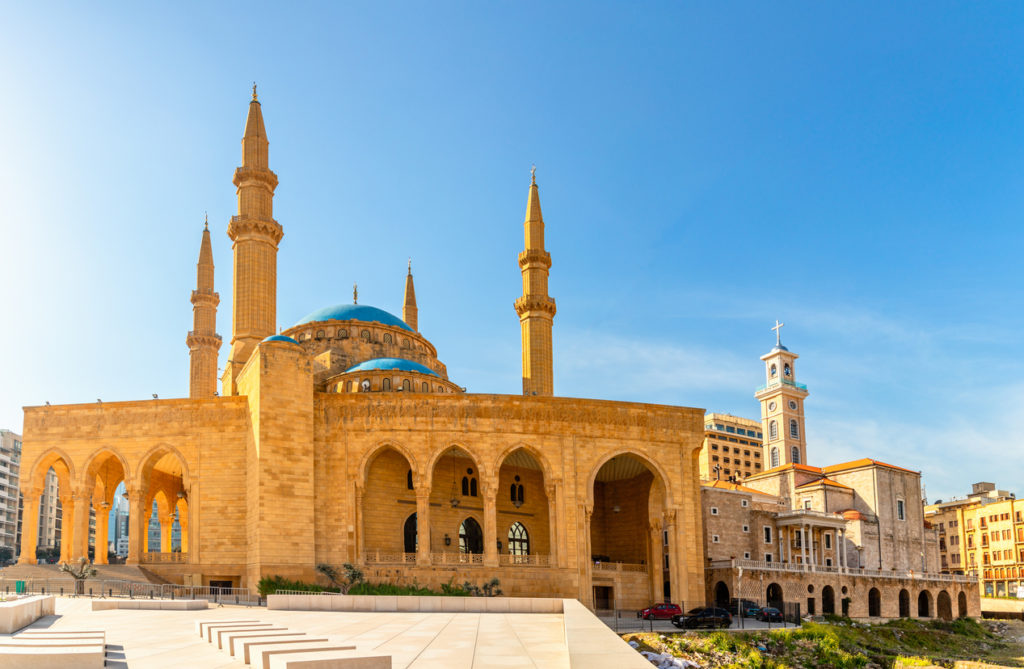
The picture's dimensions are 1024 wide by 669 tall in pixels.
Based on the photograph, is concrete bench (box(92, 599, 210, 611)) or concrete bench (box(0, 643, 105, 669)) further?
concrete bench (box(92, 599, 210, 611))

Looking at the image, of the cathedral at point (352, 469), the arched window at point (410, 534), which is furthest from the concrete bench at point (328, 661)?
the arched window at point (410, 534)

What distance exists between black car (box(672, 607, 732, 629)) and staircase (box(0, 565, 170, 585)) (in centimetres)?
1669

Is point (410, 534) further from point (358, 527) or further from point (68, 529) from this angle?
point (68, 529)

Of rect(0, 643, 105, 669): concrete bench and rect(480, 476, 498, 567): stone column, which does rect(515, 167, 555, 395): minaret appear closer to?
rect(480, 476, 498, 567): stone column

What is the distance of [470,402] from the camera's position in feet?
105

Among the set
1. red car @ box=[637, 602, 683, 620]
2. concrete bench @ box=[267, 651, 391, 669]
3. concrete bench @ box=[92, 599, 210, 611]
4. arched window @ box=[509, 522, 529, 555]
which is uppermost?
concrete bench @ box=[267, 651, 391, 669]

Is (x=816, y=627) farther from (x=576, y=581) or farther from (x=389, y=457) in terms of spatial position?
(x=389, y=457)

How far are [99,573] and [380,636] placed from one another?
1878 cm

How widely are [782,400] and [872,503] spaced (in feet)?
56.1

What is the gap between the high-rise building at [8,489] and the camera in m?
89.1

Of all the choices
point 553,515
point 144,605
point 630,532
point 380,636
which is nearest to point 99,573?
point 144,605

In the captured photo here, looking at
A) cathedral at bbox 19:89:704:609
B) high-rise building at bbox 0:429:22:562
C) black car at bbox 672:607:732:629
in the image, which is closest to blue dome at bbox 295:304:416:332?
cathedral at bbox 19:89:704:609

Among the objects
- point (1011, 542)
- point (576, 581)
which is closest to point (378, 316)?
point (576, 581)

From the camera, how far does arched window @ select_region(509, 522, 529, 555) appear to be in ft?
121
